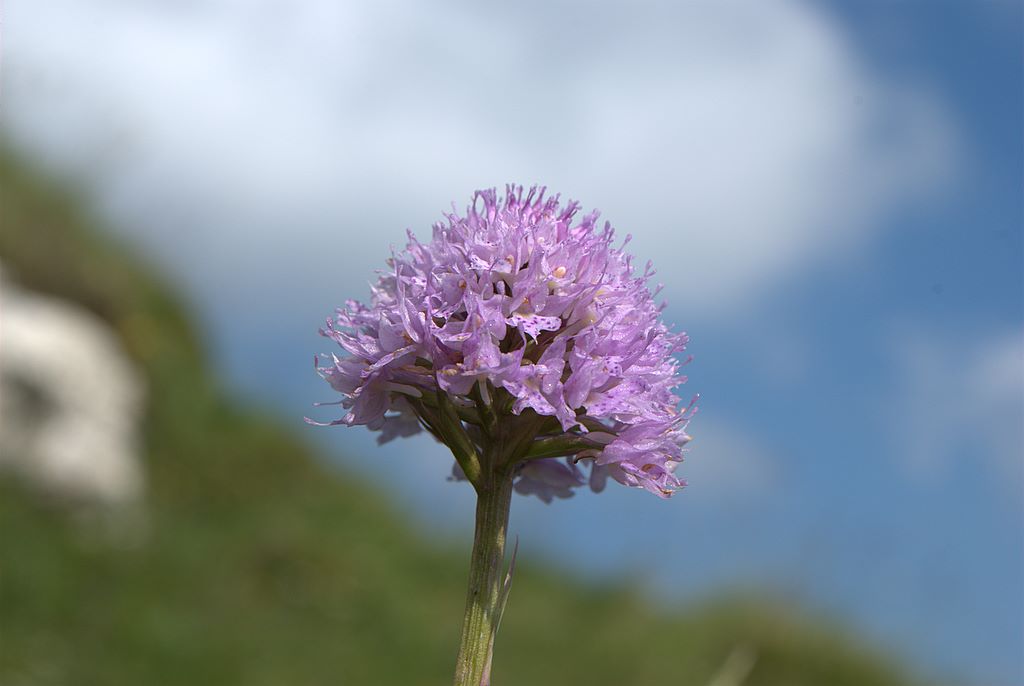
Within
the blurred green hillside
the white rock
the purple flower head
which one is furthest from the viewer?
the white rock

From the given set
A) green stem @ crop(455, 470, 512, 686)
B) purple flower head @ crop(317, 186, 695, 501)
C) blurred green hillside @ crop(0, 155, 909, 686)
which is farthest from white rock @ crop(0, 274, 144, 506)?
green stem @ crop(455, 470, 512, 686)

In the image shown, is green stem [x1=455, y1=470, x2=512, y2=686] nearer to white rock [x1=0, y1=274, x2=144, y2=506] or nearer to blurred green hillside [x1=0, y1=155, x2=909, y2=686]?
blurred green hillside [x1=0, y1=155, x2=909, y2=686]

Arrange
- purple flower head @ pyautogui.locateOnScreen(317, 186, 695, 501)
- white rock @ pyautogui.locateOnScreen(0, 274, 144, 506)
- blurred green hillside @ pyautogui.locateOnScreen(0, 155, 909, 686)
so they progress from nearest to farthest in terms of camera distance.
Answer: purple flower head @ pyautogui.locateOnScreen(317, 186, 695, 501) < blurred green hillside @ pyautogui.locateOnScreen(0, 155, 909, 686) < white rock @ pyautogui.locateOnScreen(0, 274, 144, 506)

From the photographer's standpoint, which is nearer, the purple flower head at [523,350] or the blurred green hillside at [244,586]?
the purple flower head at [523,350]

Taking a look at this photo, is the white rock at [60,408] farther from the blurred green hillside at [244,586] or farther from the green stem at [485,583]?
the green stem at [485,583]

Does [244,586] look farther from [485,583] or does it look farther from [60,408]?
[485,583]

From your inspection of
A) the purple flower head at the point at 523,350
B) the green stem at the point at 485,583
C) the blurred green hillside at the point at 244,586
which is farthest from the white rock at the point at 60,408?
the green stem at the point at 485,583

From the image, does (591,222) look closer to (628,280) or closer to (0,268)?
(628,280)
